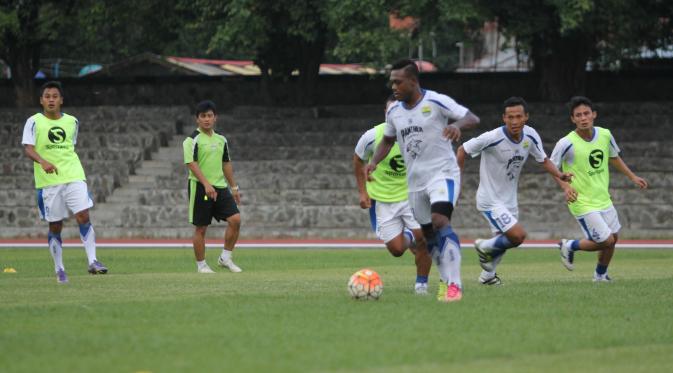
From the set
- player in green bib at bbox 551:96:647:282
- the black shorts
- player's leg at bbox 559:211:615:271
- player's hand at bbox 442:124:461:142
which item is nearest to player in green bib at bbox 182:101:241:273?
the black shorts

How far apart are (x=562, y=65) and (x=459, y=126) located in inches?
916

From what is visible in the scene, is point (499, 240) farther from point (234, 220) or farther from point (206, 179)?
point (206, 179)

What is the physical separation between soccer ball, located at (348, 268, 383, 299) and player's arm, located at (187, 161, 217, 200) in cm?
526

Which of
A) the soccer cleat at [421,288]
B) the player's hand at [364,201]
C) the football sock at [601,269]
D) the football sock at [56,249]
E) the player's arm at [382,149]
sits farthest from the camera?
the football sock at [56,249]

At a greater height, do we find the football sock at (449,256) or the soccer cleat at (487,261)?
the football sock at (449,256)

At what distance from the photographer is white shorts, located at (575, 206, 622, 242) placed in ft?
48.8

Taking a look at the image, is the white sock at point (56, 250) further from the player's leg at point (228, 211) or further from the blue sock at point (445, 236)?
the blue sock at point (445, 236)

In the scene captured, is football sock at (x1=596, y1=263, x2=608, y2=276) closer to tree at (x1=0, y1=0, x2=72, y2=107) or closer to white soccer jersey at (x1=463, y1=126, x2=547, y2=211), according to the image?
white soccer jersey at (x1=463, y1=126, x2=547, y2=211)

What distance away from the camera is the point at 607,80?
3644 centimetres

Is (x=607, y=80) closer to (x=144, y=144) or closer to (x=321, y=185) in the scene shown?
(x=321, y=185)

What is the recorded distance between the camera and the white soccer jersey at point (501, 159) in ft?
46.5

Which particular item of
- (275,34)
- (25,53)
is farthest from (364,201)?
(25,53)

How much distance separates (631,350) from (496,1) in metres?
22.2

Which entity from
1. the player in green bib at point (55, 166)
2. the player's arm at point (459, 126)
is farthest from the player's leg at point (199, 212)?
the player's arm at point (459, 126)
